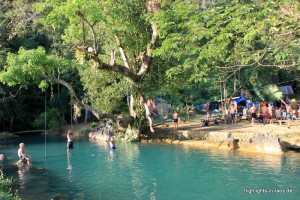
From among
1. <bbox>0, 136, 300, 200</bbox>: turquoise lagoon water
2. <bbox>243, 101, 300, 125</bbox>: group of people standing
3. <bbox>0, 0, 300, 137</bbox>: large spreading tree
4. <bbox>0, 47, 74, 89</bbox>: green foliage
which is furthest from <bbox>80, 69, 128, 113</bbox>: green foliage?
<bbox>243, 101, 300, 125</bbox>: group of people standing

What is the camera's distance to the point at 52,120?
102 ft

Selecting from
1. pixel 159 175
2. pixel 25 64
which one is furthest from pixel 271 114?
pixel 25 64

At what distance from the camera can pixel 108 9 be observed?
54.6ft

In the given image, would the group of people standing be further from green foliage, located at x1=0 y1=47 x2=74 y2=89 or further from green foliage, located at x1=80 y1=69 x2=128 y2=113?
green foliage, located at x1=0 y1=47 x2=74 y2=89

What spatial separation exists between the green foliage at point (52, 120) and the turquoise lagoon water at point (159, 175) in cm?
1090

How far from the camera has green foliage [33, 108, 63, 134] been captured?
30856 mm

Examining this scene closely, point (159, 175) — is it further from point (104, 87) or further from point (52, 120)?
point (52, 120)

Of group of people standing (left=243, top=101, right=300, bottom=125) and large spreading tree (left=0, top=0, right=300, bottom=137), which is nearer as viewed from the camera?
large spreading tree (left=0, top=0, right=300, bottom=137)

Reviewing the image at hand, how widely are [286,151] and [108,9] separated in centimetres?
1043

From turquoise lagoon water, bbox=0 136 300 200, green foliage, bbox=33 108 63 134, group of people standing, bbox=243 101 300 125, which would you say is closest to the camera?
turquoise lagoon water, bbox=0 136 300 200

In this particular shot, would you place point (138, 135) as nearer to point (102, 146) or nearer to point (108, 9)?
point (102, 146)

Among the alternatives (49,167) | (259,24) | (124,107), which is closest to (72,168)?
(49,167)

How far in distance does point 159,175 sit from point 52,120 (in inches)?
759

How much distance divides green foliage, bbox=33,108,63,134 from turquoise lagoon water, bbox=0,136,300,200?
429 inches
